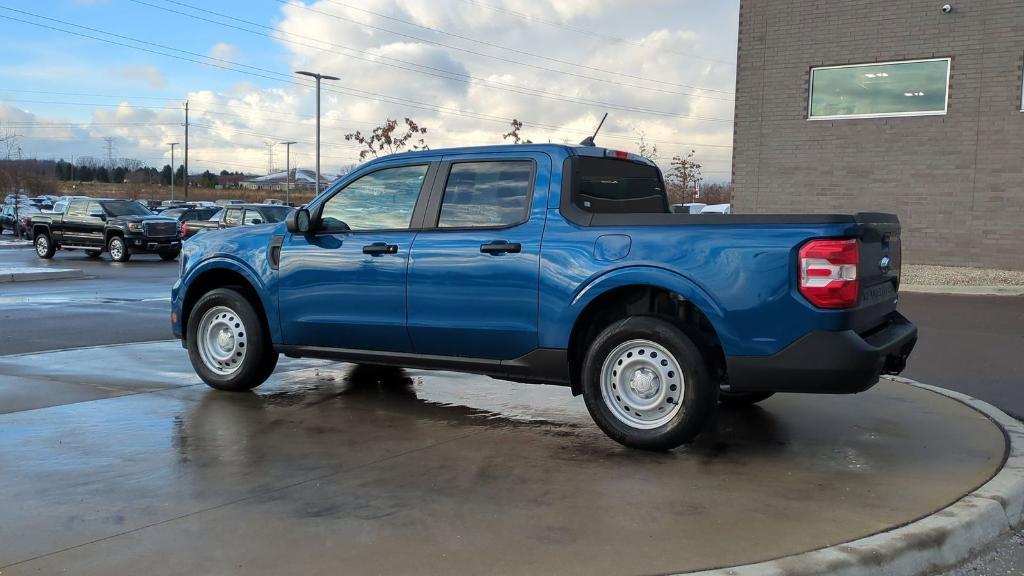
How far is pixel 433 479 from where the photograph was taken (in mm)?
4746

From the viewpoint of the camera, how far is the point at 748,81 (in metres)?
21.4

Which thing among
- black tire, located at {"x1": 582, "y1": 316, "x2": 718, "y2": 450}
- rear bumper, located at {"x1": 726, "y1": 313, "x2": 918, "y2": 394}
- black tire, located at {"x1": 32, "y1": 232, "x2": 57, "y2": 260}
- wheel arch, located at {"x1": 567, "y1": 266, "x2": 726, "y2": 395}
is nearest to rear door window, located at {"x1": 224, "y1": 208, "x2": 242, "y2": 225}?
black tire, located at {"x1": 32, "y1": 232, "x2": 57, "y2": 260}

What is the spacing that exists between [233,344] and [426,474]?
289 cm

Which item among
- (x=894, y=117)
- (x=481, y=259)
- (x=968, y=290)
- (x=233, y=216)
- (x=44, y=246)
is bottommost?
(x=44, y=246)

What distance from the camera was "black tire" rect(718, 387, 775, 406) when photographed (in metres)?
6.67

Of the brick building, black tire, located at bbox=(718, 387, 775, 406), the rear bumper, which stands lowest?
black tire, located at bbox=(718, 387, 775, 406)

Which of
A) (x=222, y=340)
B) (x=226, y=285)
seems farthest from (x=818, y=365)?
(x=226, y=285)

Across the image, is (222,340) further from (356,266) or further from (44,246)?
(44,246)

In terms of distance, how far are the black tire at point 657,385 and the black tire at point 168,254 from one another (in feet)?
80.6

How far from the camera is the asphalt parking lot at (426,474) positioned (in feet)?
12.3

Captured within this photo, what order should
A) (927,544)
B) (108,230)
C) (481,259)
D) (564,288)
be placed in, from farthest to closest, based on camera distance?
(108,230)
(481,259)
(564,288)
(927,544)

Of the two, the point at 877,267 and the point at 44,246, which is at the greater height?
the point at 877,267

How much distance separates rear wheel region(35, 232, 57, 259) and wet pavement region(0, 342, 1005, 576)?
23039 millimetres

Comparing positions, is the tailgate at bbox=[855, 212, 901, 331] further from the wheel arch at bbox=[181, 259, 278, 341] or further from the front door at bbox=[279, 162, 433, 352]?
the wheel arch at bbox=[181, 259, 278, 341]
